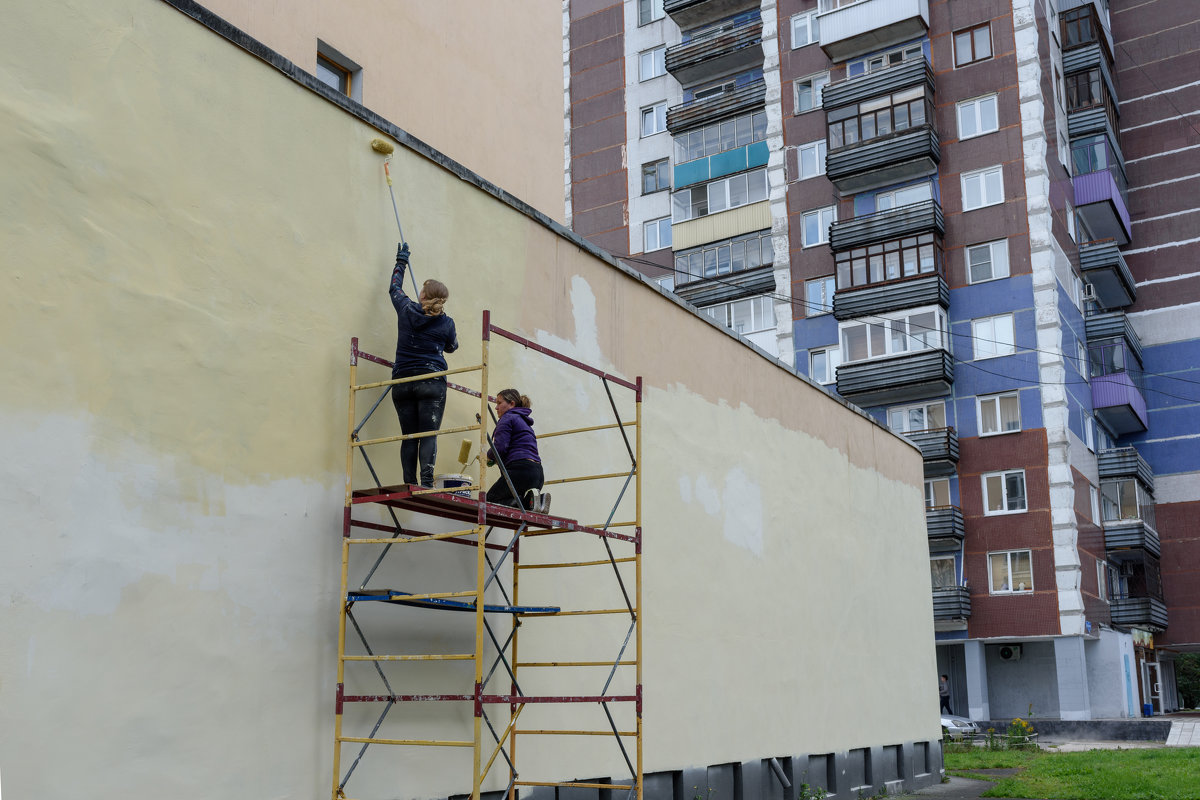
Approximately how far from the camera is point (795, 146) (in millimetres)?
38719

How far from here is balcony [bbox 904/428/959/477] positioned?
33.4 meters

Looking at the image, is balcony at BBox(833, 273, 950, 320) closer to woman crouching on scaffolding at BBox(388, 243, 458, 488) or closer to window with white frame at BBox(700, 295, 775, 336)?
window with white frame at BBox(700, 295, 775, 336)

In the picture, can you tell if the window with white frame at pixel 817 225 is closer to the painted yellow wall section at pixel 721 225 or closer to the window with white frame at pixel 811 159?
the window with white frame at pixel 811 159

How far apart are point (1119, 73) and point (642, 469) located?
39.9 metres

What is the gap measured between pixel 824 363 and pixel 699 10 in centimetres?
1547

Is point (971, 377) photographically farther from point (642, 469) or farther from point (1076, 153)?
point (642, 469)

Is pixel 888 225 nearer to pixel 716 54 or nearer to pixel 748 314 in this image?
pixel 748 314

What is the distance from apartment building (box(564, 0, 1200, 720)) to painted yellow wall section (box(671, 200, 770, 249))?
0.31ft

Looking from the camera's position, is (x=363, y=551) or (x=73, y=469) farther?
(x=363, y=551)

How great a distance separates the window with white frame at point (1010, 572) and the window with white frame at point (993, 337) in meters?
6.08

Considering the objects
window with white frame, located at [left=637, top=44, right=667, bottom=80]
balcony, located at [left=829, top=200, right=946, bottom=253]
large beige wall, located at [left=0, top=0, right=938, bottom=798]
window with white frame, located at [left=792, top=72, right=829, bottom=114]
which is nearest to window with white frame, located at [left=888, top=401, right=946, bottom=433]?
balcony, located at [left=829, top=200, right=946, bottom=253]

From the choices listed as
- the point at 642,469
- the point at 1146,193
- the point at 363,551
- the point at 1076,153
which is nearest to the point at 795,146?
the point at 1076,153

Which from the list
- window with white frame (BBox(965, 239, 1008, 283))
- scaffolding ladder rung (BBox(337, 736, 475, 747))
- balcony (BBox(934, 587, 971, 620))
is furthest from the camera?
window with white frame (BBox(965, 239, 1008, 283))

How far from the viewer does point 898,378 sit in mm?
34375
